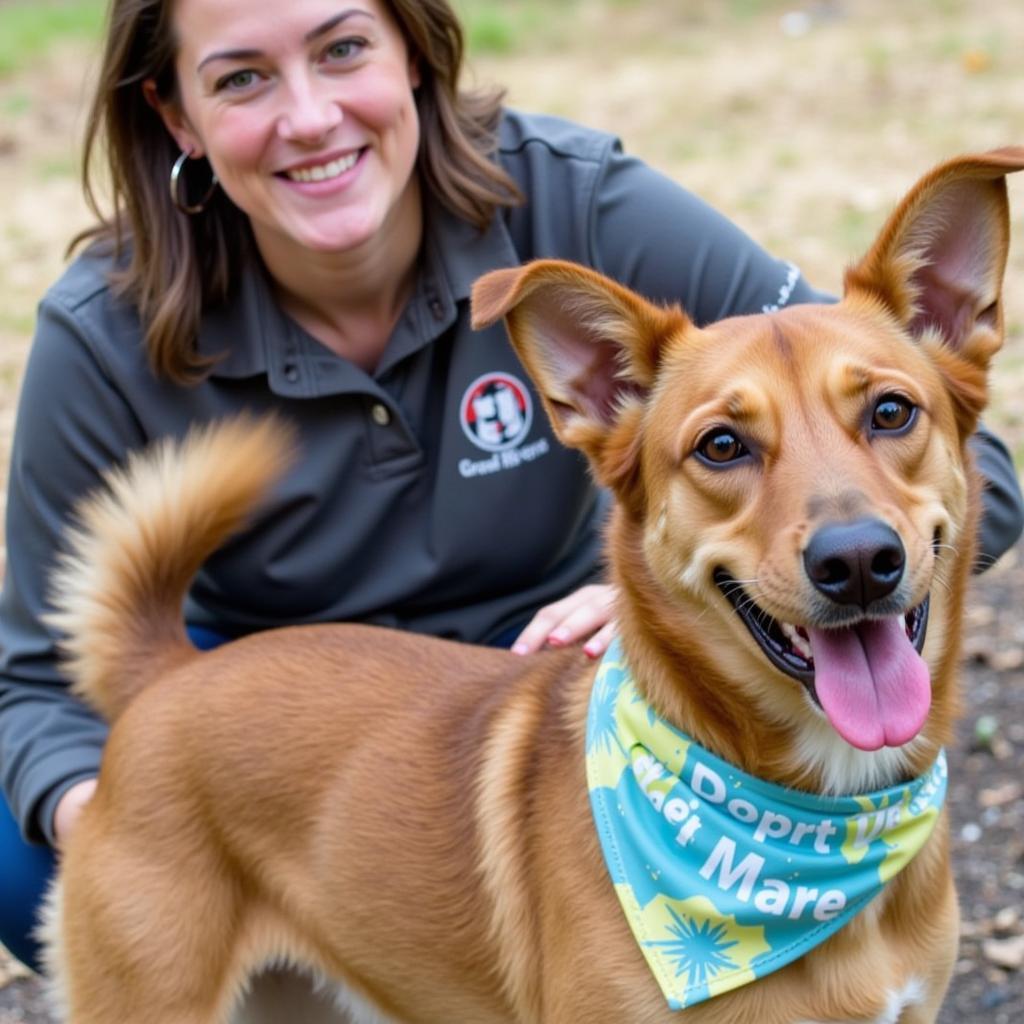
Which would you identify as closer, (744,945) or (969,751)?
(744,945)

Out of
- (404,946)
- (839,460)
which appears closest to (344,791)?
(404,946)

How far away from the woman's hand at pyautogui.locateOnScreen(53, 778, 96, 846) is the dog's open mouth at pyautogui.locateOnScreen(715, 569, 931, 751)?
1.59 m

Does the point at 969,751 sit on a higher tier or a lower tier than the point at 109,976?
lower

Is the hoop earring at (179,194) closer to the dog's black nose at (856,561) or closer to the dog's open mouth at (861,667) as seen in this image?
the dog's open mouth at (861,667)

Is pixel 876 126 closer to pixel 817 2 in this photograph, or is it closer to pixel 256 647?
pixel 817 2

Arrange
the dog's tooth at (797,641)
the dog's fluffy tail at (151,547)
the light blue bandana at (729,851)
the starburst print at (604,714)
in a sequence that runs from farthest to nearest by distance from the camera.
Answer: the dog's fluffy tail at (151,547)
the starburst print at (604,714)
the light blue bandana at (729,851)
the dog's tooth at (797,641)

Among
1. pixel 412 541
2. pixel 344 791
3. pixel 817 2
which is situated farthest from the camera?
pixel 817 2

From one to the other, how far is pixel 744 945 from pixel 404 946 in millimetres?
700

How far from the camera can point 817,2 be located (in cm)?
1394

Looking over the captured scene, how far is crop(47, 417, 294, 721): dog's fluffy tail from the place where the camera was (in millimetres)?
3043

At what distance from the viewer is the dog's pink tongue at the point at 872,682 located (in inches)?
92.1

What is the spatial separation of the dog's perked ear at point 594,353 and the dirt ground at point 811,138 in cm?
176

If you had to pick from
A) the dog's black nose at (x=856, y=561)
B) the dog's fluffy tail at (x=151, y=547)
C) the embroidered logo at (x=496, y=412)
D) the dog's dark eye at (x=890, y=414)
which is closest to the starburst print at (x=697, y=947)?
the dog's black nose at (x=856, y=561)

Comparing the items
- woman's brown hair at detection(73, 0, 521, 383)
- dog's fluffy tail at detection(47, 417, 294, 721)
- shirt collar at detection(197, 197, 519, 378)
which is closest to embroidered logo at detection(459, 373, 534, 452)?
shirt collar at detection(197, 197, 519, 378)
